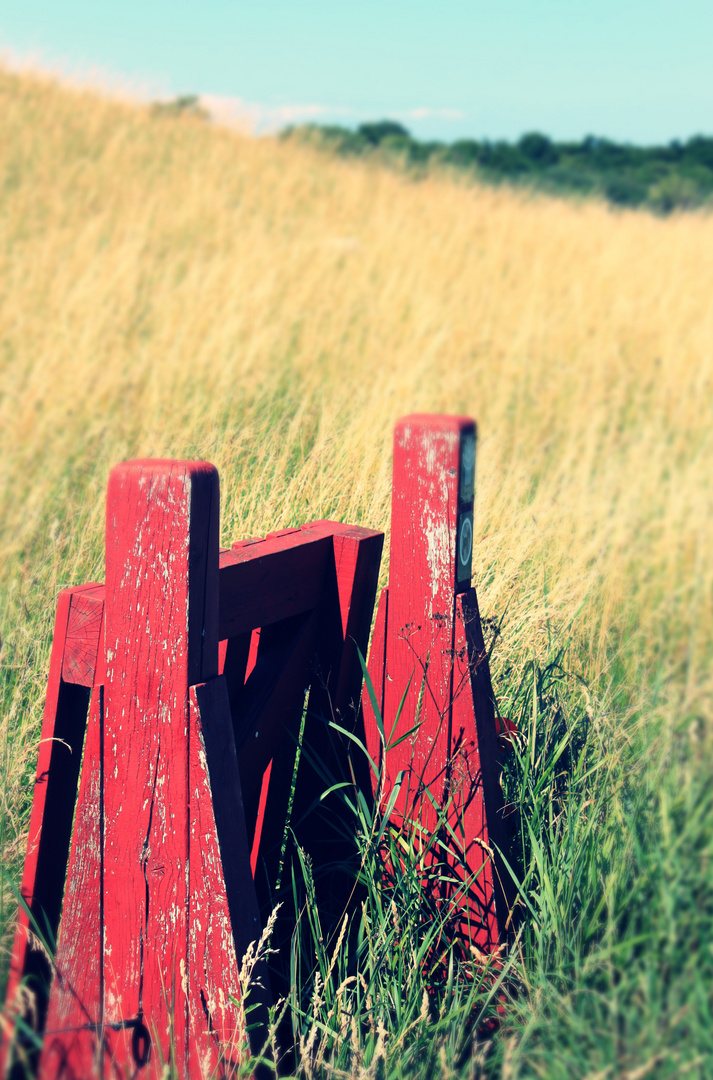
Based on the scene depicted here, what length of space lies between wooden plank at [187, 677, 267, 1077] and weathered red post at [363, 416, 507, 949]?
14.1 inches

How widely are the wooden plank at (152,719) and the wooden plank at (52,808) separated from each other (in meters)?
0.12

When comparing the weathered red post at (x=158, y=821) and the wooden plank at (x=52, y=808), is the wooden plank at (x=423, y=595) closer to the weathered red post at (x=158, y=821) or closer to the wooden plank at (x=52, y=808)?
the weathered red post at (x=158, y=821)

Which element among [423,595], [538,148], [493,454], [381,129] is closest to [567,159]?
[538,148]

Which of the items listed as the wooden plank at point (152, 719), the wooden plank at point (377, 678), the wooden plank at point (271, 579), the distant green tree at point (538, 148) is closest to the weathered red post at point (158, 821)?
the wooden plank at point (152, 719)

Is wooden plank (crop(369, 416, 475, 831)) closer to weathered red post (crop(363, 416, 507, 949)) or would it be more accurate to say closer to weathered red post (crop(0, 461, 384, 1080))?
weathered red post (crop(363, 416, 507, 949))

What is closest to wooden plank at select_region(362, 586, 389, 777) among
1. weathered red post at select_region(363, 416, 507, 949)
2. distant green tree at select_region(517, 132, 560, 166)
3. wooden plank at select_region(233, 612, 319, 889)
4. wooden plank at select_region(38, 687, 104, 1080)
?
weathered red post at select_region(363, 416, 507, 949)

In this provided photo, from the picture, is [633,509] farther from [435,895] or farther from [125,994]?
[125,994]

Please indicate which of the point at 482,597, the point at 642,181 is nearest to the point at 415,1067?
the point at 482,597

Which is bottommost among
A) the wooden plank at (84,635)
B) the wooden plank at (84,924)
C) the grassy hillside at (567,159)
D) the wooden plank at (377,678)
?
the wooden plank at (84,924)

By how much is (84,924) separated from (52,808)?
196 millimetres

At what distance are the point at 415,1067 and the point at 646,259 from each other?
8.68 m

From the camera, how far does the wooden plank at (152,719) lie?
1.10 m

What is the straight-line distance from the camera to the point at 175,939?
1.15 metres

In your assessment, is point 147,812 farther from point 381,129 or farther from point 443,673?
point 381,129
